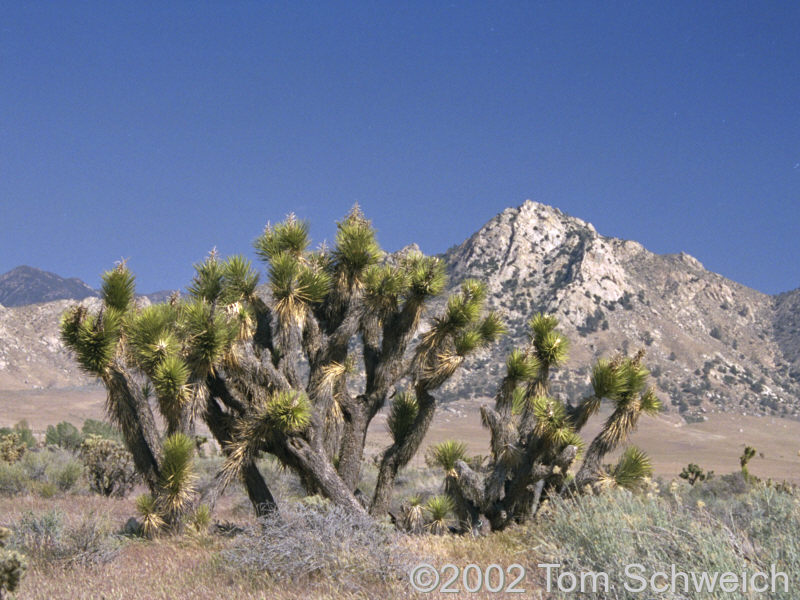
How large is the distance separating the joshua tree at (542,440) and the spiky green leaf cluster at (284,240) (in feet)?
13.5

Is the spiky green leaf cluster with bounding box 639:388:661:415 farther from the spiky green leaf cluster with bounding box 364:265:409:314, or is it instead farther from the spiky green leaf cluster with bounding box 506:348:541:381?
the spiky green leaf cluster with bounding box 364:265:409:314

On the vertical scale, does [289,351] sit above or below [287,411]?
above

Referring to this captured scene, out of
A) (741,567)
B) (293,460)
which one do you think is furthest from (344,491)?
(741,567)

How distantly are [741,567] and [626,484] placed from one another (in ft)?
20.6

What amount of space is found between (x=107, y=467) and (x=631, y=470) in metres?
12.1

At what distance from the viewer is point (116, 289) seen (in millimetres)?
9422

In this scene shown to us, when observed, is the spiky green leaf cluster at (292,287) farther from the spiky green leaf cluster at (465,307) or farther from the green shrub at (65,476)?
the green shrub at (65,476)

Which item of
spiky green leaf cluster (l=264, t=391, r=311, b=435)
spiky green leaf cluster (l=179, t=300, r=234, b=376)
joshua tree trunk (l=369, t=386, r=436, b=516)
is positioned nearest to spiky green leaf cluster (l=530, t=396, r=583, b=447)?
joshua tree trunk (l=369, t=386, r=436, b=516)

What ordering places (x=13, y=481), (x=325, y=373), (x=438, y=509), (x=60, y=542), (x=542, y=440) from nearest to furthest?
(x=60, y=542), (x=325, y=373), (x=542, y=440), (x=438, y=509), (x=13, y=481)

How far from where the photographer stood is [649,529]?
5633mm

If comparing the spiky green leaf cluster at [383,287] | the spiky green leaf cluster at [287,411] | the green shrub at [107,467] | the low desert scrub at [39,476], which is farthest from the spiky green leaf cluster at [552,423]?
the low desert scrub at [39,476]

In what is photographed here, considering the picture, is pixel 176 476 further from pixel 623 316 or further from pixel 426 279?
pixel 623 316

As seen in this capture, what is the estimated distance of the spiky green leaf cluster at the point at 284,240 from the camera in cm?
1084

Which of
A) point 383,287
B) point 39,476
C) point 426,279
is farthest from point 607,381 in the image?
point 39,476
